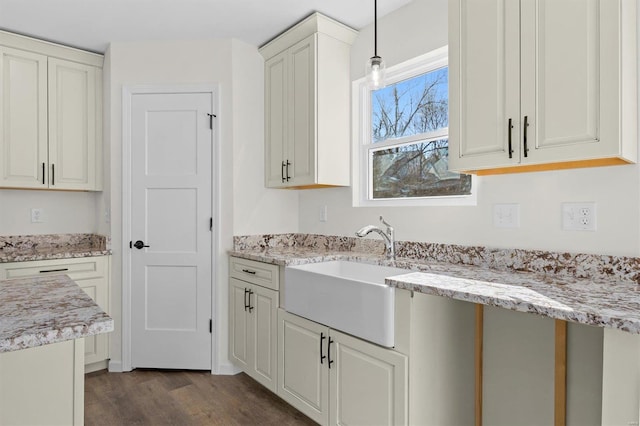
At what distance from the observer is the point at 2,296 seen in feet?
4.09

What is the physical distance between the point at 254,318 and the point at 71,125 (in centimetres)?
214

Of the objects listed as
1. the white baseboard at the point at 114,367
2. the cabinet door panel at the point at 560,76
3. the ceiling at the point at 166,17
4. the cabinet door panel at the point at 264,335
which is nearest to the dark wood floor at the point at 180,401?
the white baseboard at the point at 114,367

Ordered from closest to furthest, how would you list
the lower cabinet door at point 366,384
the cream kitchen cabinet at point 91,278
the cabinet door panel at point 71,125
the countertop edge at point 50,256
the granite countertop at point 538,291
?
the granite countertop at point 538,291 → the lower cabinet door at point 366,384 → the countertop edge at point 50,256 → the cream kitchen cabinet at point 91,278 → the cabinet door panel at point 71,125

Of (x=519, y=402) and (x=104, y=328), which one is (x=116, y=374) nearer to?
(x=104, y=328)

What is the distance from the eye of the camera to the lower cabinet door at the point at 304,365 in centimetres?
202

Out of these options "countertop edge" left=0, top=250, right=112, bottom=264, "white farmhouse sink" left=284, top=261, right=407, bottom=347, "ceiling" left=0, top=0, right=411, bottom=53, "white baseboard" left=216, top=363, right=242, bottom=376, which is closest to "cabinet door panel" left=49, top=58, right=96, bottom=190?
A: "ceiling" left=0, top=0, right=411, bottom=53

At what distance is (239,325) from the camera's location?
2807 mm

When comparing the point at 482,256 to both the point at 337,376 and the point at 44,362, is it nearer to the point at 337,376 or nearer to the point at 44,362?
the point at 337,376

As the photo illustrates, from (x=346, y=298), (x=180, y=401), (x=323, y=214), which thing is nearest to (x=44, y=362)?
(x=346, y=298)

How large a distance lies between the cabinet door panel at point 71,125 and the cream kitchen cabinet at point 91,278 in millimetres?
661

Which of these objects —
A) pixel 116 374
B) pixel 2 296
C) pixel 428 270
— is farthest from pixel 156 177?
pixel 428 270

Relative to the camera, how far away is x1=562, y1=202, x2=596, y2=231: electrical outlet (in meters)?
1.70

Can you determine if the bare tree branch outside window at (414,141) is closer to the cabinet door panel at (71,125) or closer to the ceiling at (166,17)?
the ceiling at (166,17)

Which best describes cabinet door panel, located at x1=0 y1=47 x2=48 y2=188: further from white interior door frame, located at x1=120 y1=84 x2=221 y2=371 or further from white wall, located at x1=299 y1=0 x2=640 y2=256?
white wall, located at x1=299 y1=0 x2=640 y2=256
